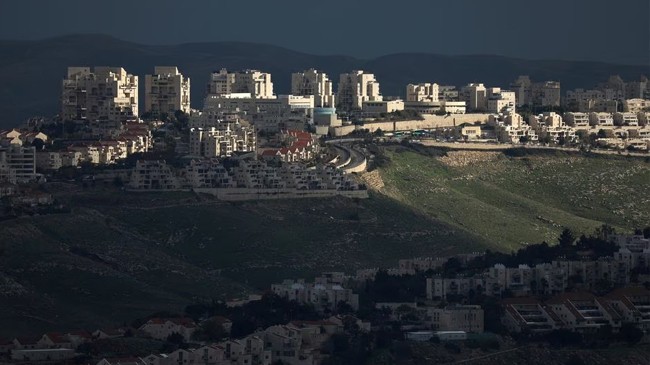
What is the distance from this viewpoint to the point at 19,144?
221 feet

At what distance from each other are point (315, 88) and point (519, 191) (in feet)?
41.0

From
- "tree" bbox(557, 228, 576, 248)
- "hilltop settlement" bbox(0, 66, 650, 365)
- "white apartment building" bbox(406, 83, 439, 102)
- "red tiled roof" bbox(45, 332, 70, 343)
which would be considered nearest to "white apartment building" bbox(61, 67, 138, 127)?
"hilltop settlement" bbox(0, 66, 650, 365)

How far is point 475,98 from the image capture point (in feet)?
281

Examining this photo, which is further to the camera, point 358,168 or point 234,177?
point 358,168

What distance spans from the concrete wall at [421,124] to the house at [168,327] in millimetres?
28457

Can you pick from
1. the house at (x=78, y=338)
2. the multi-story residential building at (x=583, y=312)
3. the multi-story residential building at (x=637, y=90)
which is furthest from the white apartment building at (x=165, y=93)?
the house at (x=78, y=338)

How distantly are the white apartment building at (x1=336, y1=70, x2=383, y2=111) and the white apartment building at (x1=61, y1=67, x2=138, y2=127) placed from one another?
1025cm

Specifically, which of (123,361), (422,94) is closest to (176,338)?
(123,361)

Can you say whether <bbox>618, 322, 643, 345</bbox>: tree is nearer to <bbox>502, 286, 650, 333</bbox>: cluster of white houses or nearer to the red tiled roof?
<bbox>502, 286, 650, 333</bbox>: cluster of white houses

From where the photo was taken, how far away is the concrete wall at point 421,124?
253 feet

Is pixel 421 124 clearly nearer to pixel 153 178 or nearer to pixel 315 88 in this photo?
pixel 315 88

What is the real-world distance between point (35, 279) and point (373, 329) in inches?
324

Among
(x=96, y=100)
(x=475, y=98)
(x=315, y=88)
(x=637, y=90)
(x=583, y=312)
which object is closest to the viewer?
(x=583, y=312)

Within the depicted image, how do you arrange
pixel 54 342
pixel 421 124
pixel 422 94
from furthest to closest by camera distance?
pixel 422 94, pixel 421 124, pixel 54 342
